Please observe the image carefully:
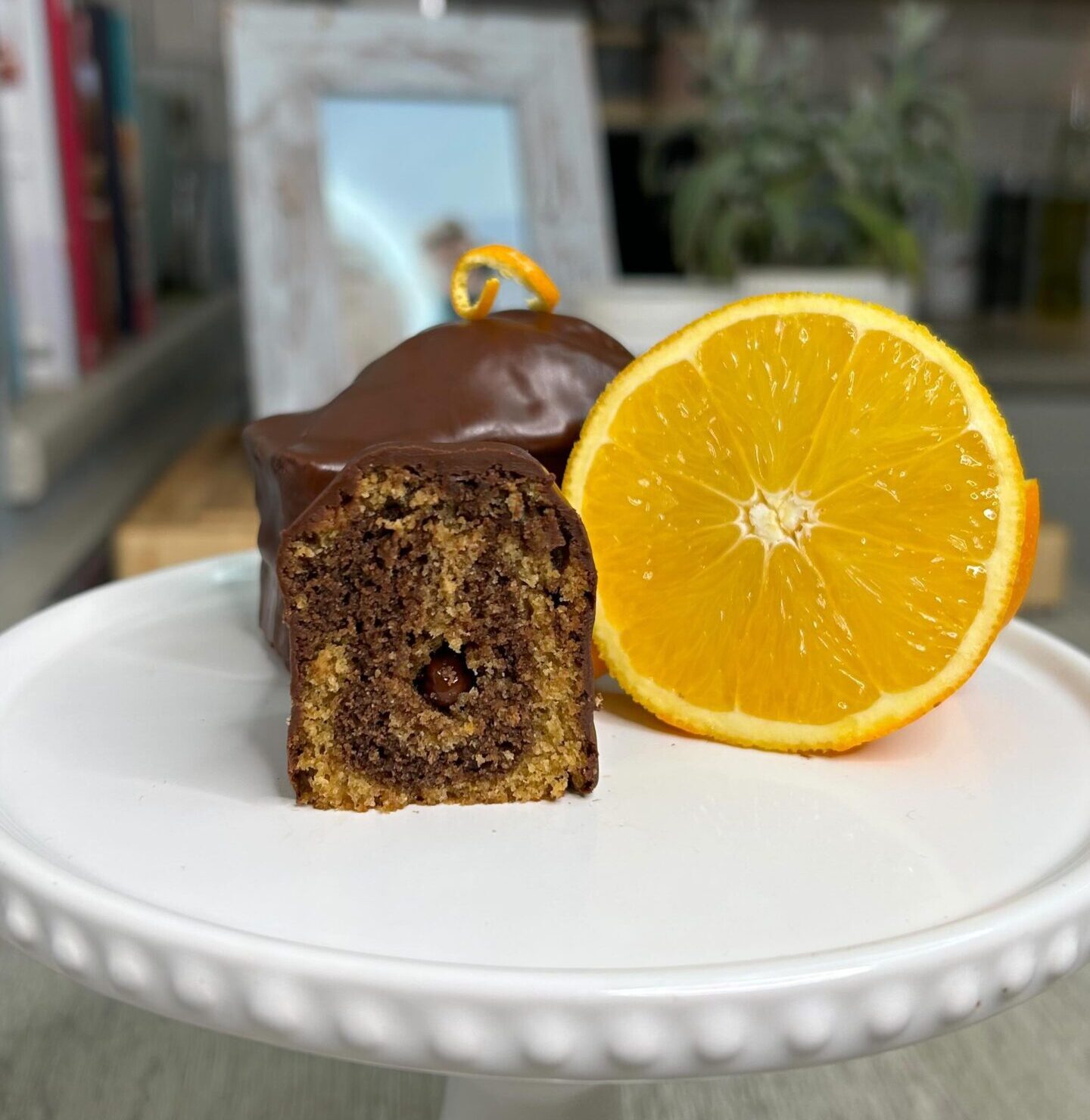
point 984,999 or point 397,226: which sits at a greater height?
point 397,226

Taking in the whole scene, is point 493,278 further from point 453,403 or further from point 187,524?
point 187,524

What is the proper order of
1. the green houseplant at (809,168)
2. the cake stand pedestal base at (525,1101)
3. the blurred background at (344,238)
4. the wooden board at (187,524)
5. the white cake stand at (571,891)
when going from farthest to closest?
the green houseplant at (809,168)
the wooden board at (187,524)
the blurred background at (344,238)
the cake stand pedestal base at (525,1101)
the white cake stand at (571,891)

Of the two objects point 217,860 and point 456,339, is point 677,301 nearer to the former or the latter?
point 456,339

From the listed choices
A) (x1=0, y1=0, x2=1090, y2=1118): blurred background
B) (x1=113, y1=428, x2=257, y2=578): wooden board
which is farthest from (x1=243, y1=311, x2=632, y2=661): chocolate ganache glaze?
(x1=113, y1=428, x2=257, y2=578): wooden board

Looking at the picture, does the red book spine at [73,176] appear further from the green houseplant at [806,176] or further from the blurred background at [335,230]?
the green houseplant at [806,176]

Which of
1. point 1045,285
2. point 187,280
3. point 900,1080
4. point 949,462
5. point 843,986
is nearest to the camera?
point 843,986

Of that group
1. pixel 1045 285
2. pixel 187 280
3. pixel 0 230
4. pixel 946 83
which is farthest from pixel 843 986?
pixel 1045 285

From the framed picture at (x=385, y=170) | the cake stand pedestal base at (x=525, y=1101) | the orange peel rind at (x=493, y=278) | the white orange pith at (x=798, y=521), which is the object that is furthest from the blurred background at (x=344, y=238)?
the orange peel rind at (x=493, y=278)
